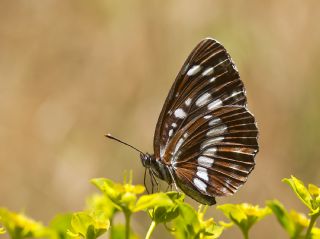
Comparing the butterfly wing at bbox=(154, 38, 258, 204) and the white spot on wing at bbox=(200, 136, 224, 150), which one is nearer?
the butterfly wing at bbox=(154, 38, 258, 204)

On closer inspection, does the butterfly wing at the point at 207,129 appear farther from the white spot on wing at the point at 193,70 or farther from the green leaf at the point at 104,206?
the green leaf at the point at 104,206

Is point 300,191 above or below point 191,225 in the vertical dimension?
above

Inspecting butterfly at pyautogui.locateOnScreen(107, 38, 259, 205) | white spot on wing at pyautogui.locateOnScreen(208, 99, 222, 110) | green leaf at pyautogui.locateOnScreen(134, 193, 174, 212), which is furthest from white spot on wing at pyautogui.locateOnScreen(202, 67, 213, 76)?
green leaf at pyautogui.locateOnScreen(134, 193, 174, 212)

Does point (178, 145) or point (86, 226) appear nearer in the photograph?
point (86, 226)

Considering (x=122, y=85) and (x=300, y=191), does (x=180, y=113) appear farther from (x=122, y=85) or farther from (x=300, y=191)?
(x=122, y=85)

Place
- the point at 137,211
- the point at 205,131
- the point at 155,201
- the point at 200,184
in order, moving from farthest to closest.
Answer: the point at 205,131
the point at 200,184
the point at 137,211
the point at 155,201

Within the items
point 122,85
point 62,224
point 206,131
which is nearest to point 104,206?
point 62,224

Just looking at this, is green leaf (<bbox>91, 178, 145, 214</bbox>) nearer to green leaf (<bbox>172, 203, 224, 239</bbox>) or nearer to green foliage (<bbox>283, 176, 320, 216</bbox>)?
green leaf (<bbox>172, 203, 224, 239</bbox>)
